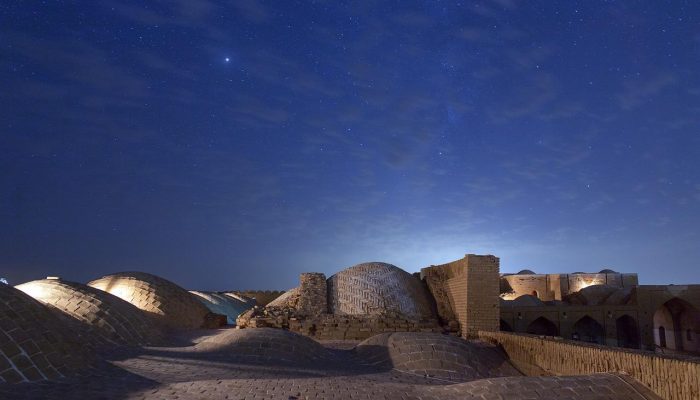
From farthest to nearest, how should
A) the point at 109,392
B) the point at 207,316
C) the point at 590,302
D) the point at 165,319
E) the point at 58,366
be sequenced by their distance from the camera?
1. the point at 590,302
2. the point at 207,316
3. the point at 165,319
4. the point at 58,366
5. the point at 109,392

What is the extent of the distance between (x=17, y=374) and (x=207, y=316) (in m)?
14.7

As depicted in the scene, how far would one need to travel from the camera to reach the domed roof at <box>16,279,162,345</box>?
12.9 meters

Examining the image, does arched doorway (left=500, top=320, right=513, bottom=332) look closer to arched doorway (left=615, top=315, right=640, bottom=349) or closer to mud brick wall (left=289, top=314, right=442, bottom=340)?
arched doorway (left=615, top=315, right=640, bottom=349)

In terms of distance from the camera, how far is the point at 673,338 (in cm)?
2534

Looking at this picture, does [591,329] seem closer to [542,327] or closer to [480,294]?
[542,327]

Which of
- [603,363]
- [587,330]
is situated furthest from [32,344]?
[587,330]

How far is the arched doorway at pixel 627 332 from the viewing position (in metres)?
23.5

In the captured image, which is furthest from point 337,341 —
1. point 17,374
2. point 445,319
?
point 17,374

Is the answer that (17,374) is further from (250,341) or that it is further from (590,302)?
(590,302)

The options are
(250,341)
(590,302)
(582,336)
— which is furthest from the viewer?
(590,302)

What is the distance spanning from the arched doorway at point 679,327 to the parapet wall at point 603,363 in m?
16.6

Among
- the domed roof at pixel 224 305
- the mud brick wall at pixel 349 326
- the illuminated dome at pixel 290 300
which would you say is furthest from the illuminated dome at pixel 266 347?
the domed roof at pixel 224 305

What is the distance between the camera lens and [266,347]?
10.6 meters

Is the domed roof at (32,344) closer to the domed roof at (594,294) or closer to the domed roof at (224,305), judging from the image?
the domed roof at (224,305)
